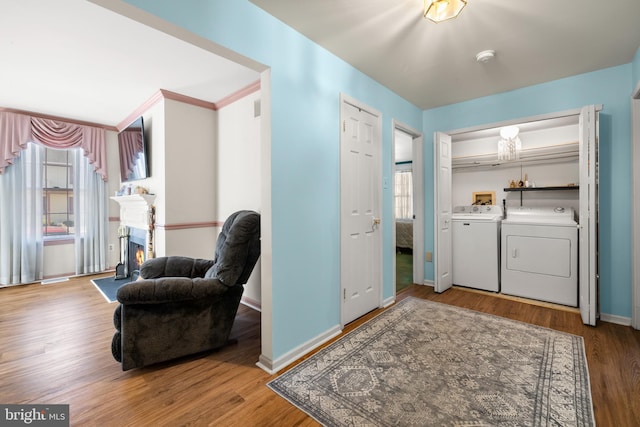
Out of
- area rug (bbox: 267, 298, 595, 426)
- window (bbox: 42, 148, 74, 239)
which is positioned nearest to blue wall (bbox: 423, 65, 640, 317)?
area rug (bbox: 267, 298, 595, 426)

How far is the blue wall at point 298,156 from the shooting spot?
179 cm

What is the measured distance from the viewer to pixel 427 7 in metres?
1.70

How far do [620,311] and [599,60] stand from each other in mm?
2403

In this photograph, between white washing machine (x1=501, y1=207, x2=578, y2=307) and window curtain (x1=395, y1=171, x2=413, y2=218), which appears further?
window curtain (x1=395, y1=171, x2=413, y2=218)

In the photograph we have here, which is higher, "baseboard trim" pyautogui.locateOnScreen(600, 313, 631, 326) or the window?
the window

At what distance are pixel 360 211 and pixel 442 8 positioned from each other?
1676mm

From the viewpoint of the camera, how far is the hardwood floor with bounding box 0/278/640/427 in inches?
60.0

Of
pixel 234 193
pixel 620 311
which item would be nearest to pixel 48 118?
pixel 234 193

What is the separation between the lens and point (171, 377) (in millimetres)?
1864

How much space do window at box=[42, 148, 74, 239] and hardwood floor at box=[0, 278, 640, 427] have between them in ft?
6.45

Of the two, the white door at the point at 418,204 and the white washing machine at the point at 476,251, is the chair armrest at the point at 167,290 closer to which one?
the white door at the point at 418,204

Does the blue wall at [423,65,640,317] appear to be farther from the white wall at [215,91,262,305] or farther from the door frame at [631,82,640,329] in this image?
the white wall at [215,91,262,305]

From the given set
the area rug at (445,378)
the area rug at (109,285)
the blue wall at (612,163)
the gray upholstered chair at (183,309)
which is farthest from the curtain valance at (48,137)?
the blue wall at (612,163)

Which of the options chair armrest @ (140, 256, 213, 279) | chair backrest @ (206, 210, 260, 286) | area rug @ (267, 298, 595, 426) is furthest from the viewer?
chair armrest @ (140, 256, 213, 279)
